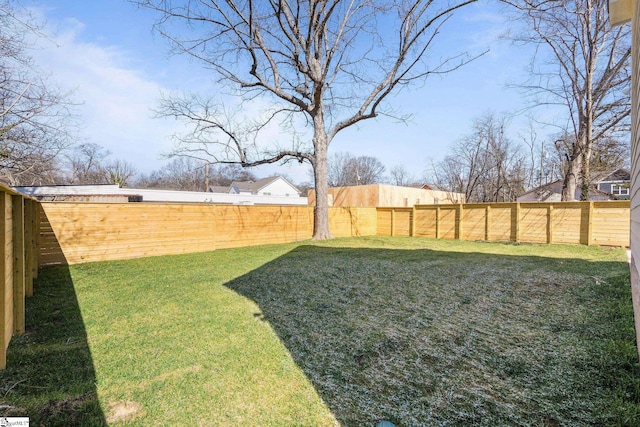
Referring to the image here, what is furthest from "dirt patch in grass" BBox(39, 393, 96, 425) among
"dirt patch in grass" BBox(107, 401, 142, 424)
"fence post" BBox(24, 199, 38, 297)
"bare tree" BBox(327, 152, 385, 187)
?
"bare tree" BBox(327, 152, 385, 187)

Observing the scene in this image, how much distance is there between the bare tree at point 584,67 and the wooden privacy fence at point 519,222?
1.80m

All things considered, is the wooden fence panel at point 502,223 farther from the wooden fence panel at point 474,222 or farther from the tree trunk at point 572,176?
the tree trunk at point 572,176

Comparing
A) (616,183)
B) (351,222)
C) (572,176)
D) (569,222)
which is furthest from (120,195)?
(616,183)

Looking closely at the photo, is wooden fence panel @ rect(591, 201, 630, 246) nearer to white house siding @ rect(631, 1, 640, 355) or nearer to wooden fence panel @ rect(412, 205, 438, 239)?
wooden fence panel @ rect(412, 205, 438, 239)

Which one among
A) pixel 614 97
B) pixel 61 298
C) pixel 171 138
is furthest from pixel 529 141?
pixel 61 298

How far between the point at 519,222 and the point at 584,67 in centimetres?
606

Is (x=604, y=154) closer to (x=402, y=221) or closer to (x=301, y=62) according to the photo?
(x=402, y=221)

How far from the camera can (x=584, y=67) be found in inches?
409

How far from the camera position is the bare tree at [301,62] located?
8.89 metres

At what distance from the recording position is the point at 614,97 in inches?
403

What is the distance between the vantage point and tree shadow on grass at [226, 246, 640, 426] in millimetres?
1724

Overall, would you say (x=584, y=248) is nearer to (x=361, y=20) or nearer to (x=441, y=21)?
(x=441, y=21)

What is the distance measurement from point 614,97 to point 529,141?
8.66m

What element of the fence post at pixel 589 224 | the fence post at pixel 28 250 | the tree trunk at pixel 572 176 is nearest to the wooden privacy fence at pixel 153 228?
the fence post at pixel 28 250
